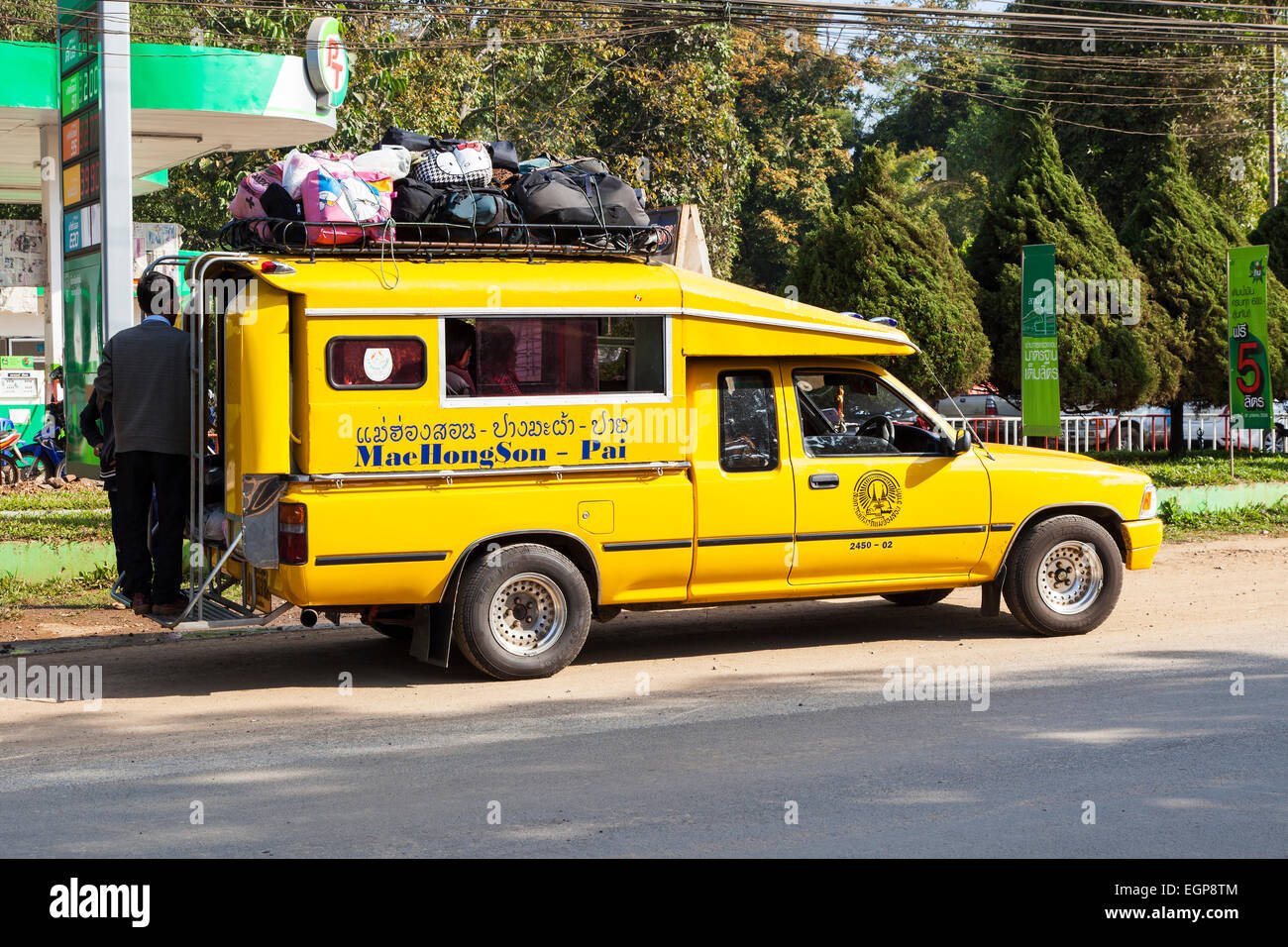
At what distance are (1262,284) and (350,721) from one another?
14556 mm

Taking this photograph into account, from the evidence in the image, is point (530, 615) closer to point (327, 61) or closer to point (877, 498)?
point (877, 498)

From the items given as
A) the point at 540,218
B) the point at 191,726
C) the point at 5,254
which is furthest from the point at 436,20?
the point at 191,726

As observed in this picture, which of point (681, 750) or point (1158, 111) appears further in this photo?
point (1158, 111)

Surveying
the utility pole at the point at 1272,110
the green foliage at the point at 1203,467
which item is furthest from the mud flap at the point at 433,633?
the utility pole at the point at 1272,110

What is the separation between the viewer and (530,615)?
8.44m

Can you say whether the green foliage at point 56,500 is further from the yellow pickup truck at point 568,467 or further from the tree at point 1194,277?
the tree at point 1194,277

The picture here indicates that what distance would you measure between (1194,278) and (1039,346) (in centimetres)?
531

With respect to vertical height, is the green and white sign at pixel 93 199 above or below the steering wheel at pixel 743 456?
above

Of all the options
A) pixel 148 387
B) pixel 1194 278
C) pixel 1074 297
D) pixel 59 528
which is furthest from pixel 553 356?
pixel 1194 278

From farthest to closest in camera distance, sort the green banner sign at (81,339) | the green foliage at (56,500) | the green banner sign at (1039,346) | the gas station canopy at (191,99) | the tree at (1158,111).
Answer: the tree at (1158,111), the gas station canopy at (191,99), the green banner sign at (1039,346), the green foliage at (56,500), the green banner sign at (81,339)

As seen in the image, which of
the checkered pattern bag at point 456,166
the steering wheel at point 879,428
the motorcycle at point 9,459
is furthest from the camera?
the motorcycle at point 9,459

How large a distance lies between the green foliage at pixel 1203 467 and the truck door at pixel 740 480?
869cm

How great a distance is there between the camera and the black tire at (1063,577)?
30.8 feet

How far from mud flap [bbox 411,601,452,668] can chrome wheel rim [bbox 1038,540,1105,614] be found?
4.09m
